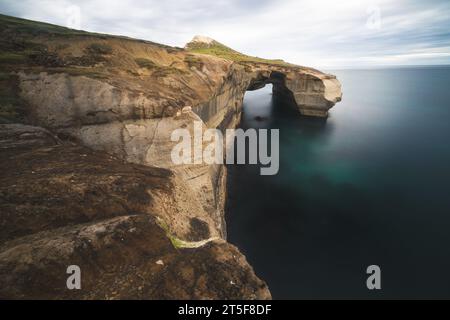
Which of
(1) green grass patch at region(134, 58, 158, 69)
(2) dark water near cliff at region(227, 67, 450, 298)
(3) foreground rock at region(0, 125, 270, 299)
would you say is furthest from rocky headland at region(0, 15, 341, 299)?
(2) dark water near cliff at region(227, 67, 450, 298)

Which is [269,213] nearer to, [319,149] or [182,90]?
[182,90]

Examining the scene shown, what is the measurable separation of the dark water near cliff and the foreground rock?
365 inches

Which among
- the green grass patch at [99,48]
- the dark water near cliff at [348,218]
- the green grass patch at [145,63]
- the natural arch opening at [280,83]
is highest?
the natural arch opening at [280,83]

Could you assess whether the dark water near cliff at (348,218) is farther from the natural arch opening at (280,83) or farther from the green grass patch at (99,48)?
the natural arch opening at (280,83)

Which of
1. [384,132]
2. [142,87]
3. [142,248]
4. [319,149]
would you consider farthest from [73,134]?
[384,132]

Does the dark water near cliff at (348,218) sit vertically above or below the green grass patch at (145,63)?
below

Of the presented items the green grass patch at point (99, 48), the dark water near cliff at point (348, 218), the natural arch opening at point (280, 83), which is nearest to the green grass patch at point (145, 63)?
the green grass patch at point (99, 48)

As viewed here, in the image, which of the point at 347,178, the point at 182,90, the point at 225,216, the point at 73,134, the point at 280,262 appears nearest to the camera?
the point at 73,134

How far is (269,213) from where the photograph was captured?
794 inches

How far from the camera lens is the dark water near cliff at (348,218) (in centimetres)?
1444

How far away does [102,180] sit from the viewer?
28.4 ft

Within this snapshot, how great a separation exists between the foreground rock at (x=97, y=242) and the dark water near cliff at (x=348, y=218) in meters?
9.28

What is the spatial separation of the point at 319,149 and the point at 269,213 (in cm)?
1833
